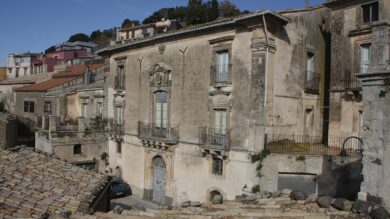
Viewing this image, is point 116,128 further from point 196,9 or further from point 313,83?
point 196,9

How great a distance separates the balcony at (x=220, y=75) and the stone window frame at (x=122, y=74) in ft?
30.7

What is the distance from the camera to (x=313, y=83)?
21.4 m

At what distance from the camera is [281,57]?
1898cm

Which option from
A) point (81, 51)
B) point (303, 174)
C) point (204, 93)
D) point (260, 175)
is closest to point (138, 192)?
point (204, 93)

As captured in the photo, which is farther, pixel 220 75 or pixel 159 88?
pixel 159 88

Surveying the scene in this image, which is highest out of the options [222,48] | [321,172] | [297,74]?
[222,48]

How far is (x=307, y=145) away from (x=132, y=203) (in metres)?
11.7

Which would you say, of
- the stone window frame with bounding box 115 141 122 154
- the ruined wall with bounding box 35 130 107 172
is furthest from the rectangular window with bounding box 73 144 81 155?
the stone window frame with bounding box 115 141 122 154

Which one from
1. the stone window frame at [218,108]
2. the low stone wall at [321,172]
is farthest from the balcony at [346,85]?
the stone window frame at [218,108]

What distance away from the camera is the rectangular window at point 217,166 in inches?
782

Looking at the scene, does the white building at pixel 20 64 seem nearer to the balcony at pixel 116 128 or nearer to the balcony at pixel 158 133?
the balcony at pixel 116 128

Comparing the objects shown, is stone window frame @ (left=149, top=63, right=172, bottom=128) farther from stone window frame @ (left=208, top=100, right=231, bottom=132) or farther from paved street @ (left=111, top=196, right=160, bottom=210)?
paved street @ (left=111, top=196, right=160, bottom=210)

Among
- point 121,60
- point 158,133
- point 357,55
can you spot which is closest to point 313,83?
point 357,55

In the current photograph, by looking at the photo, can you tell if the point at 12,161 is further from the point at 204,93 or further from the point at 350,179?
the point at 350,179
